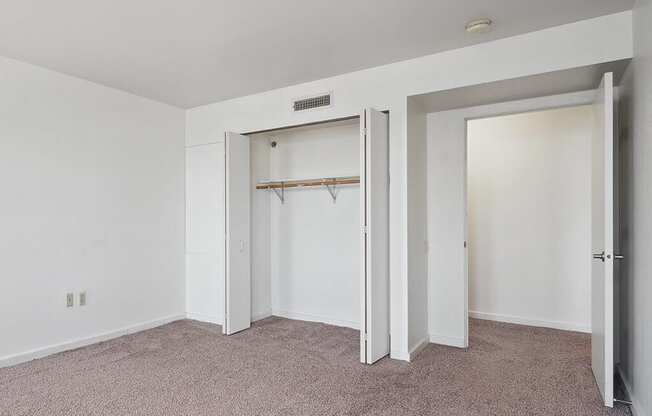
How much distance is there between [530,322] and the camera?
439 cm

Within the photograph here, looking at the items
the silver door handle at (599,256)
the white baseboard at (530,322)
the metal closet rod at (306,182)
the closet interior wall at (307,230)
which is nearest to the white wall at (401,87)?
the closet interior wall at (307,230)

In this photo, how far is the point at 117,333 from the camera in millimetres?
4023

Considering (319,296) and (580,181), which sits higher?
(580,181)

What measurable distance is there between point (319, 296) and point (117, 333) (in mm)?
2044

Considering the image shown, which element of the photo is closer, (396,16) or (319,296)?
(396,16)

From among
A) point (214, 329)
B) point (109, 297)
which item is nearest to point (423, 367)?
point (214, 329)

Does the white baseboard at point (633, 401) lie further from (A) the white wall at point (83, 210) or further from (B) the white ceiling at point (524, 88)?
(A) the white wall at point (83, 210)

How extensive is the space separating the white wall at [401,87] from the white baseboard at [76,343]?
591 mm

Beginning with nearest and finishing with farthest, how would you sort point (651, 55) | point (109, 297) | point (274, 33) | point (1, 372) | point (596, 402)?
1. point (651, 55)
2. point (596, 402)
3. point (274, 33)
4. point (1, 372)
5. point (109, 297)

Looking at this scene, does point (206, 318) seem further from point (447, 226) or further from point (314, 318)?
point (447, 226)

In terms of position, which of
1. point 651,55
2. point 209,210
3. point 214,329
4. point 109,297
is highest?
point 651,55

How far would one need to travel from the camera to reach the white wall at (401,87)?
8.77 feet

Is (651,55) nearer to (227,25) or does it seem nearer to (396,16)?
(396,16)

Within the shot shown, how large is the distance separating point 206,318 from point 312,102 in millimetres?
2625
